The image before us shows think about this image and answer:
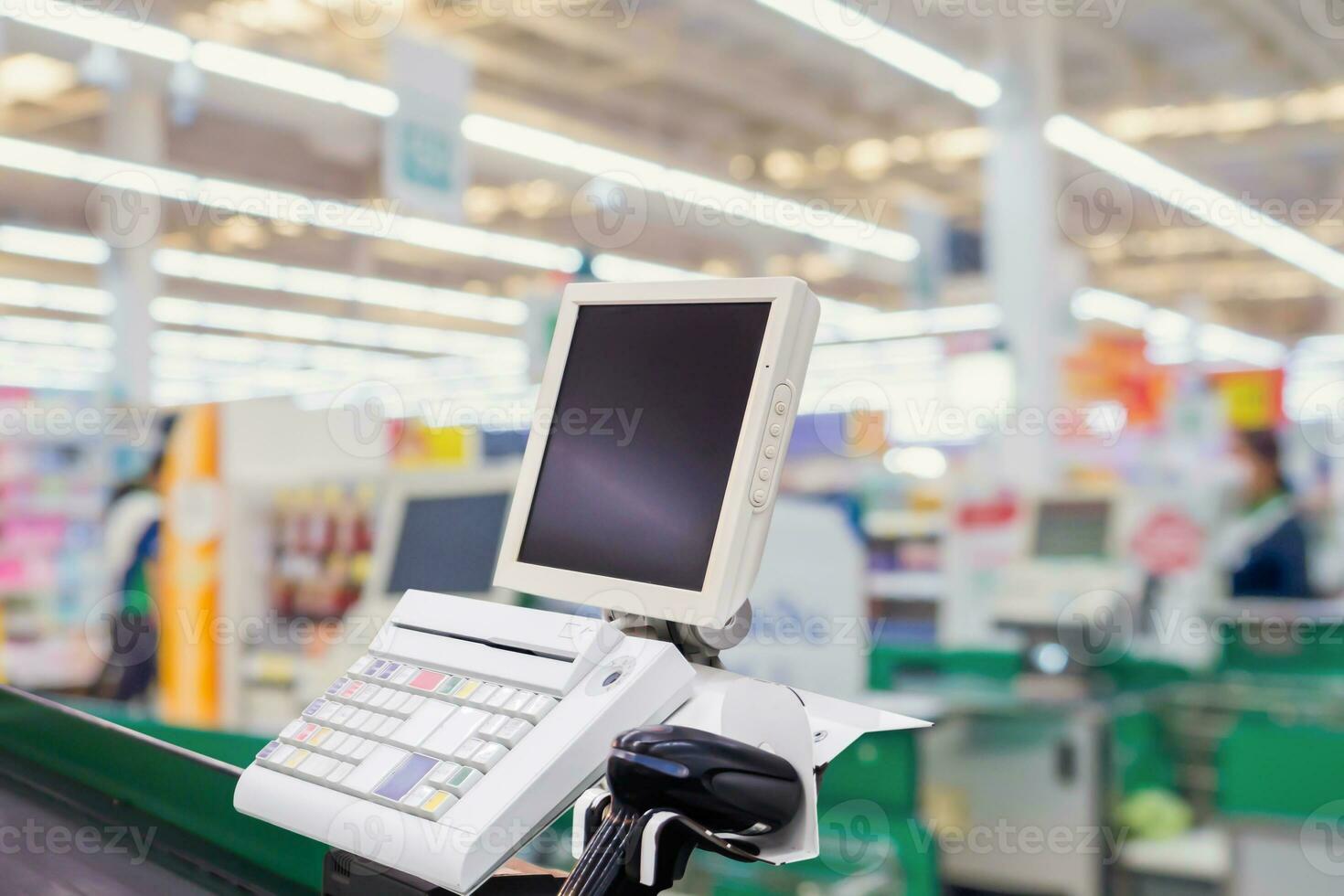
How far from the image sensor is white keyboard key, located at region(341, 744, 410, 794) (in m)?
0.82

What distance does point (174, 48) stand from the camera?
21.4 ft

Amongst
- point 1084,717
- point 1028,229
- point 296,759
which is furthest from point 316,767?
point 1028,229

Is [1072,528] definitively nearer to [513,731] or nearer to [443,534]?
[443,534]

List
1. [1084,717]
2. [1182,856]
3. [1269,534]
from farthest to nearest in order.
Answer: [1269,534] → [1084,717] → [1182,856]

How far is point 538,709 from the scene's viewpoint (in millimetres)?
820

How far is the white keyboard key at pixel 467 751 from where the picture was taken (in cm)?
80

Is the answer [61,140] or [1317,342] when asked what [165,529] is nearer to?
[61,140]

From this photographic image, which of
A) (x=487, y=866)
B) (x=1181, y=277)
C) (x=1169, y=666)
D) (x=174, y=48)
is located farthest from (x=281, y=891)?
(x=1181, y=277)

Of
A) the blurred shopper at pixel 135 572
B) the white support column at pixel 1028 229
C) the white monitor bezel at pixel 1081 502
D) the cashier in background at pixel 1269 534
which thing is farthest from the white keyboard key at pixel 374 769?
the white support column at pixel 1028 229

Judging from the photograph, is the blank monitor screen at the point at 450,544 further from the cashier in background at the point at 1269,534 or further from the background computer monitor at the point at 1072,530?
the cashier in background at the point at 1269,534

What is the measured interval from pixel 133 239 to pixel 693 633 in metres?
8.94

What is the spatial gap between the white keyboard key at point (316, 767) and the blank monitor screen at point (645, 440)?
0.24m

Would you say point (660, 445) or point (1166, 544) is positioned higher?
point (660, 445)

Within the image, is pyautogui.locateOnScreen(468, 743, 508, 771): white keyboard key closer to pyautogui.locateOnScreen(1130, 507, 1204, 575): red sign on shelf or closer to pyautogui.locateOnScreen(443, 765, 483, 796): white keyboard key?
pyautogui.locateOnScreen(443, 765, 483, 796): white keyboard key
